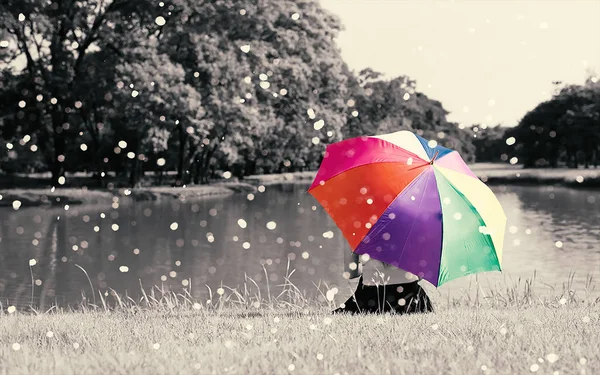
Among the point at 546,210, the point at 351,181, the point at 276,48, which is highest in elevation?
the point at 276,48

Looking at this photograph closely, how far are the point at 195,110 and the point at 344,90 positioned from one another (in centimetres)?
1331

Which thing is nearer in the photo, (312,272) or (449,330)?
(449,330)

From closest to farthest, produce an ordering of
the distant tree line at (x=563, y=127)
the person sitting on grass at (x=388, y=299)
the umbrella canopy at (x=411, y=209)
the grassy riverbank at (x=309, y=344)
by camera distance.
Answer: the grassy riverbank at (x=309, y=344) < the umbrella canopy at (x=411, y=209) < the person sitting on grass at (x=388, y=299) < the distant tree line at (x=563, y=127)

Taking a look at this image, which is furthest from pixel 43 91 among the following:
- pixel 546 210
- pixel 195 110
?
pixel 546 210

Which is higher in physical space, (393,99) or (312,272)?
(393,99)

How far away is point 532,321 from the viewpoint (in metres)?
6.96

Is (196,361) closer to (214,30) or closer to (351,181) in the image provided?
(351,181)

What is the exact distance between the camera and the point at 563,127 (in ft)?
249

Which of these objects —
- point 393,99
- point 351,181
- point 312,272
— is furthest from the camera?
point 393,99

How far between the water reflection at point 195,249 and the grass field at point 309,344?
149 inches

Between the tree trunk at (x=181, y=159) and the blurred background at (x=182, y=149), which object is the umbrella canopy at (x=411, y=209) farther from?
the tree trunk at (x=181, y=159)

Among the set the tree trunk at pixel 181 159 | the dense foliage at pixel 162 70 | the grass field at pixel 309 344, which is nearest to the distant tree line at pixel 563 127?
the dense foliage at pixel 162 70

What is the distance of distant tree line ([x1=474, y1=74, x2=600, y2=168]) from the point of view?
2874 inches

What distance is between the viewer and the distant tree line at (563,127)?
7300 centimetres
